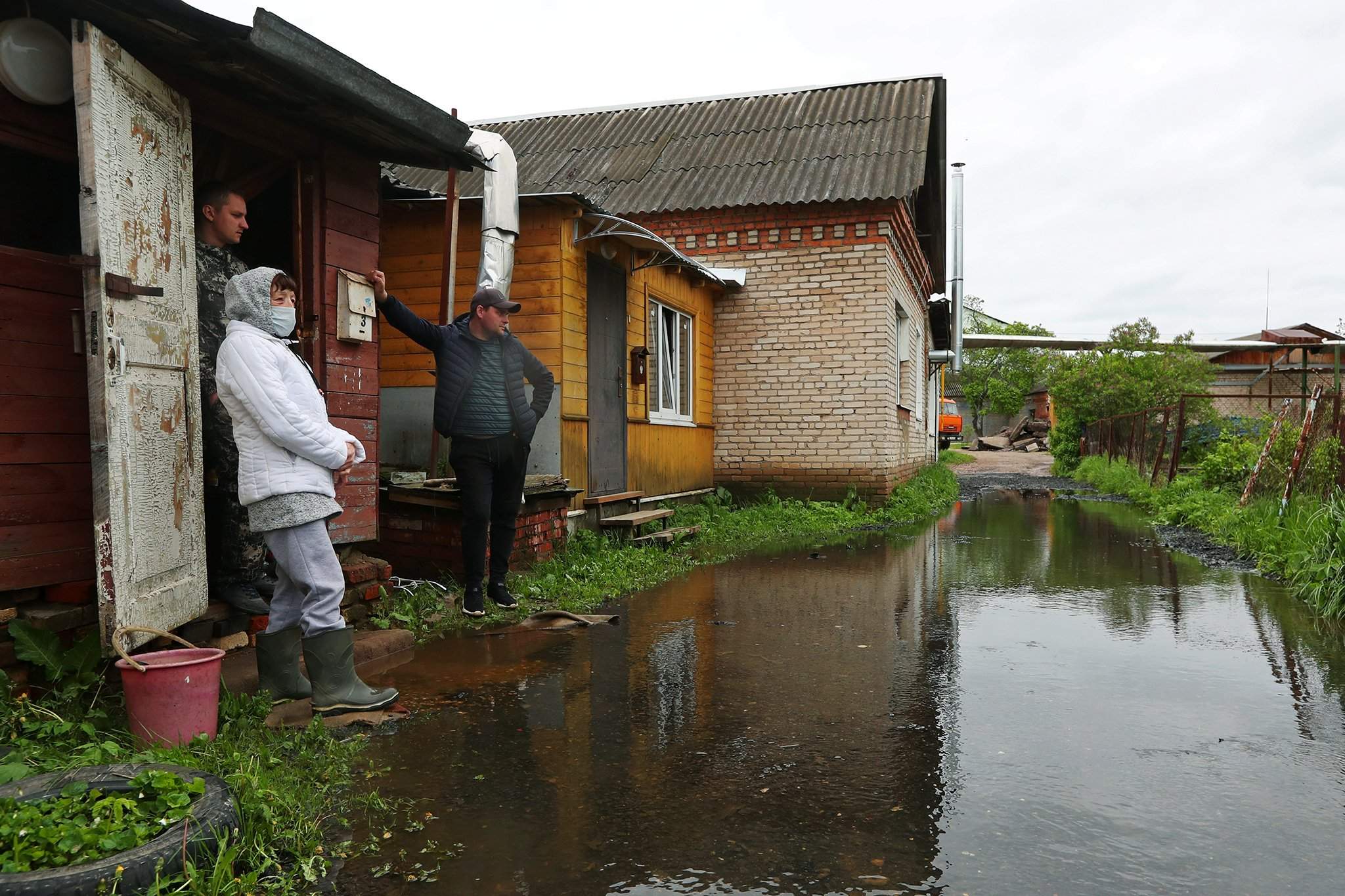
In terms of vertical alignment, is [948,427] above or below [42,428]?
below

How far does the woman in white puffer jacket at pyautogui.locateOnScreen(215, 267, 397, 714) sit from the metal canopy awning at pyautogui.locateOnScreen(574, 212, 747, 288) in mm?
4633

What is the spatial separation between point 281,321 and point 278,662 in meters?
1.37

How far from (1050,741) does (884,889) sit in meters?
1.43

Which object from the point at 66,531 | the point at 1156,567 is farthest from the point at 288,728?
the point at 1156,567

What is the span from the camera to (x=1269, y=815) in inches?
107

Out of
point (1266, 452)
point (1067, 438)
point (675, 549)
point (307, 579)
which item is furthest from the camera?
point (1067, 438)

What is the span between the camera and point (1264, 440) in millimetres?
10188

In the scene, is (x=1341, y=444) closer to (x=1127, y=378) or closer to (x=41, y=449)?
(x=41, y=449)

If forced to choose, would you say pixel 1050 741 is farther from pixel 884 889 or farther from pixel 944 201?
pixel 944 201

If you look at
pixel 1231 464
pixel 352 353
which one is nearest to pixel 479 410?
pixel 352 353

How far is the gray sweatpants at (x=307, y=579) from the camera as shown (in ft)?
11.3

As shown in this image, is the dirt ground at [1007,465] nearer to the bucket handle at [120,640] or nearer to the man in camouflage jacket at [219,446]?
the man in camouflage jacket at [219,446]

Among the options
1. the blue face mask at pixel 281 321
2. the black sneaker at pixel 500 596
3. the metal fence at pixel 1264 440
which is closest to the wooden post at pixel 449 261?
the black sneaker at pixel 500 596

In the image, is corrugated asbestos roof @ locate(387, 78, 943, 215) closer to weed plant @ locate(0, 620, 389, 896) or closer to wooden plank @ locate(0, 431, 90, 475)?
wooden plank @ locate(0, 431, 90, 475)
